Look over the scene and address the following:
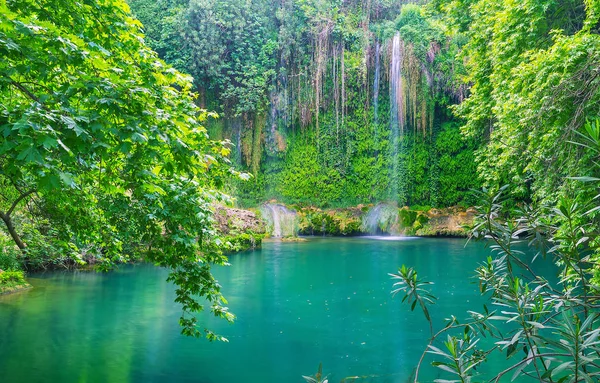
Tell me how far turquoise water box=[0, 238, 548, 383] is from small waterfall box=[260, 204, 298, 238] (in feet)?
29.3

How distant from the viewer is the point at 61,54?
10.8 feet

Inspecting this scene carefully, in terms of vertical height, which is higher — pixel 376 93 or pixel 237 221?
pixel 376 93

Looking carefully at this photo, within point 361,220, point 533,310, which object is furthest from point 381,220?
point 533,310

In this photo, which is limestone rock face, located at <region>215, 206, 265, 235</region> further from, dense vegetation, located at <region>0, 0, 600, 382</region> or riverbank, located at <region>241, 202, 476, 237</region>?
dense vegetation, located at <region>0, 0, 600, 382</region>

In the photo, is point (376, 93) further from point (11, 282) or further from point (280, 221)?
point (11, 282)

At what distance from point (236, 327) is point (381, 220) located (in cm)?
1690

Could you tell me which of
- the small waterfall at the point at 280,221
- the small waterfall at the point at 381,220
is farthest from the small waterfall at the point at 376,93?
the small waterfall at the point at 280,221

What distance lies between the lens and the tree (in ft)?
10.00

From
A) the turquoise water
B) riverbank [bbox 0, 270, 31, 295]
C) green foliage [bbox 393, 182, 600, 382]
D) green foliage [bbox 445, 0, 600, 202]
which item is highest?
green foliage [bbox 445, 0, 600, 202]

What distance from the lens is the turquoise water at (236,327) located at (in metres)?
7.21

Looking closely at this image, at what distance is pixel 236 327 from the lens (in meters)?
9.27

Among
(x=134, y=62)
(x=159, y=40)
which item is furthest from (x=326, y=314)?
(x=159, y=40)

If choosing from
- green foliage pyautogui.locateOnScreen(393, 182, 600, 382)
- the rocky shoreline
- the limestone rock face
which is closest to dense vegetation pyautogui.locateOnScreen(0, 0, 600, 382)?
green foliage pyautogui.locateOnScreen(393, 182, 600, 382)

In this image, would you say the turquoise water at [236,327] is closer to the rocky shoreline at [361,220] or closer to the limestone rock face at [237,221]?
the limestone rock face at [237,221]
